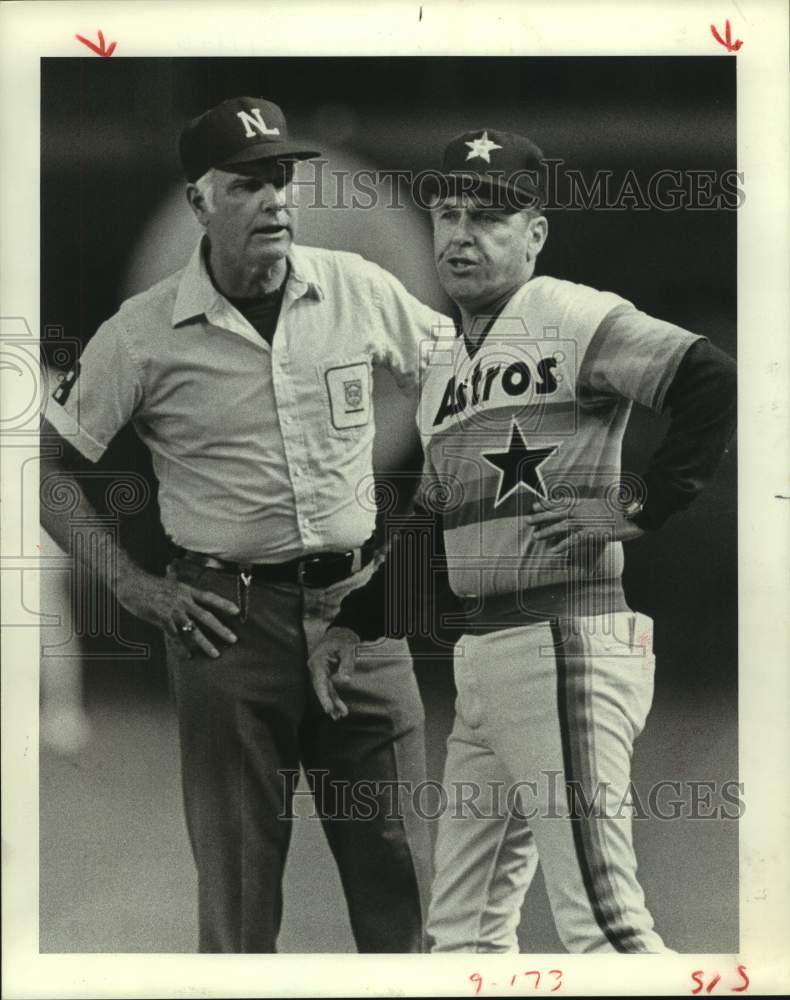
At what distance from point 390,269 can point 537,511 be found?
72 cm

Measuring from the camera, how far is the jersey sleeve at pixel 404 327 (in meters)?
3.34

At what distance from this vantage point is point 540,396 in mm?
3330

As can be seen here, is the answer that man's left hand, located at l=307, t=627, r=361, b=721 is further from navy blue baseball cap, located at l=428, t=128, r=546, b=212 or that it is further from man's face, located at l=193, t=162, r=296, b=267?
navy blue baseball cap, located at l=428, t=128, r=546, b=212

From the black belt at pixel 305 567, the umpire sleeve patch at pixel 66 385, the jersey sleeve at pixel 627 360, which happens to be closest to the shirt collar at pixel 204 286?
the umpire sleeve patch at pixel 66 385

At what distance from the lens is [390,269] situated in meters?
3.34

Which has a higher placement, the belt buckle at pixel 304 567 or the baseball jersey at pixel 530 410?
the baseball jersey at pixel 530 410

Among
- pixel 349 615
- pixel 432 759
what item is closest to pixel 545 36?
pixel 349 615

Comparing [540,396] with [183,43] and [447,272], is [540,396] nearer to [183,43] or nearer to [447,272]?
[447,272]

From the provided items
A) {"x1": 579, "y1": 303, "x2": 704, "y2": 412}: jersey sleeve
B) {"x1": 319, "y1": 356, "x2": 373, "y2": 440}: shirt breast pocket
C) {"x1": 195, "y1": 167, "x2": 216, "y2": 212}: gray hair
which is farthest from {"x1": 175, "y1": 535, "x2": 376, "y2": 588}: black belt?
{"x1": 195, "y1": 167, "x2": 216, "y2": 212}: gray hair

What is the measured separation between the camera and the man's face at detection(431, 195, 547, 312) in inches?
131

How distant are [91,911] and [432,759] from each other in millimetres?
965

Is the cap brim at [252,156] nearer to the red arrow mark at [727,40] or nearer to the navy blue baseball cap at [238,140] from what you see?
the navy blue baseball cap at [238,140]

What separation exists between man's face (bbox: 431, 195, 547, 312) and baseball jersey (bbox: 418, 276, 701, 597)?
0.18ft

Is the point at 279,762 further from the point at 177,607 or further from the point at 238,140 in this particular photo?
the point at 238,140
